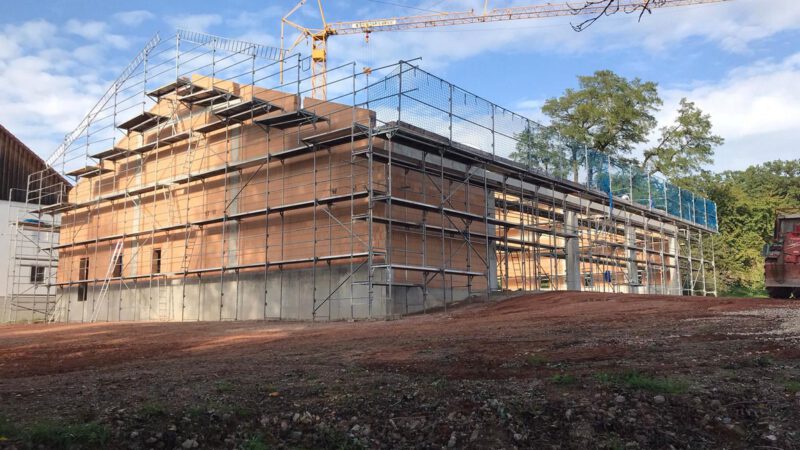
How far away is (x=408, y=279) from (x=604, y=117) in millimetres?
26796

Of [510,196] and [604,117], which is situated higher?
[604,117]

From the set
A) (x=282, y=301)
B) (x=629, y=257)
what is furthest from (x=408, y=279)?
(x=629, y=257)

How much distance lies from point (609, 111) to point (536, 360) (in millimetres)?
36630

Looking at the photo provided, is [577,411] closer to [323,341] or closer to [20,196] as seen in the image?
[323,341]

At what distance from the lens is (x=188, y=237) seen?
82.1 ft

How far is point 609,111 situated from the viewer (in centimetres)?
4166

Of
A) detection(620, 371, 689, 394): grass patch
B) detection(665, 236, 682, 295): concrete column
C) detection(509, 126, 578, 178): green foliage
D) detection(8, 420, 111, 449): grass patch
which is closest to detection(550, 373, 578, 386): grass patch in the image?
detection(620, 371, 689, 394): grass patch

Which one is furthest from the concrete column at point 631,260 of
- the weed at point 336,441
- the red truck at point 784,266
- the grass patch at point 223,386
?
the weed at point 336,441

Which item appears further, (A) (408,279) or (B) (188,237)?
(B) (188,237)

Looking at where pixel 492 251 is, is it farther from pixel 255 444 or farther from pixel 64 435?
pixel 64 435

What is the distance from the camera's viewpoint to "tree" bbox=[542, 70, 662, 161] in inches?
1642

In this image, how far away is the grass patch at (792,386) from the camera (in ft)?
20.3

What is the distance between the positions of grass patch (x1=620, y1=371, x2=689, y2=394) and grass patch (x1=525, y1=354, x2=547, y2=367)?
1326mm

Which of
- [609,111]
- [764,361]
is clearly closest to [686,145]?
[609,111]
